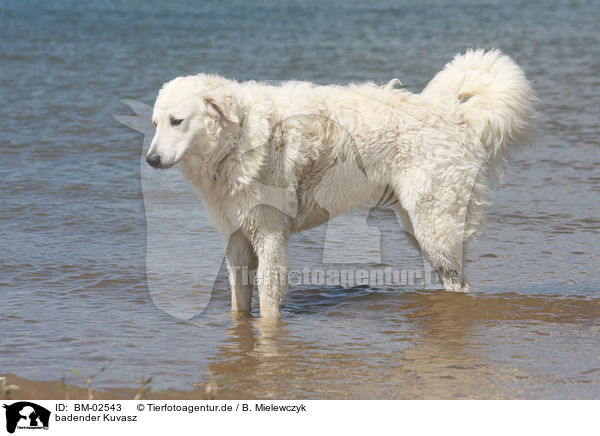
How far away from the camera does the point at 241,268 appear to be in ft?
18.7

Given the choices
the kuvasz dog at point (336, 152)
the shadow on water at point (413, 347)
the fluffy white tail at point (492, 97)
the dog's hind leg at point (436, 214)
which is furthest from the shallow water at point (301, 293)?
the fluffy white tail at point (492, 97)

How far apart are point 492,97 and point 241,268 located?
2.05 m

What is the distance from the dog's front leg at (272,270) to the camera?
545cm

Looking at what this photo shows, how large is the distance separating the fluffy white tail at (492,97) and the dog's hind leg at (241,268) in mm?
1687

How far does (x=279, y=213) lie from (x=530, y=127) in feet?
6.11

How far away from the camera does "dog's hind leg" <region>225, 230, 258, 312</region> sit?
18.5 ft

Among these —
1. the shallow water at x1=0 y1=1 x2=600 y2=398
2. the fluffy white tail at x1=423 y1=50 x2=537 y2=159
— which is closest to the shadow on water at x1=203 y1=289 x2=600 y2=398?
the shallow water at x1=0 y1=1 x2=600 y2=398

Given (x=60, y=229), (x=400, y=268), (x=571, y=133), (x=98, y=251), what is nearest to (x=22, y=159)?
(x=60, y=229)

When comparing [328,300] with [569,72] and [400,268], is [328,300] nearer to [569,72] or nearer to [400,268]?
[400,268]

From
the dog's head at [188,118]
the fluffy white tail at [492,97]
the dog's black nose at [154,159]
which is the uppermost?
the fluffy white tail at [492,97]
